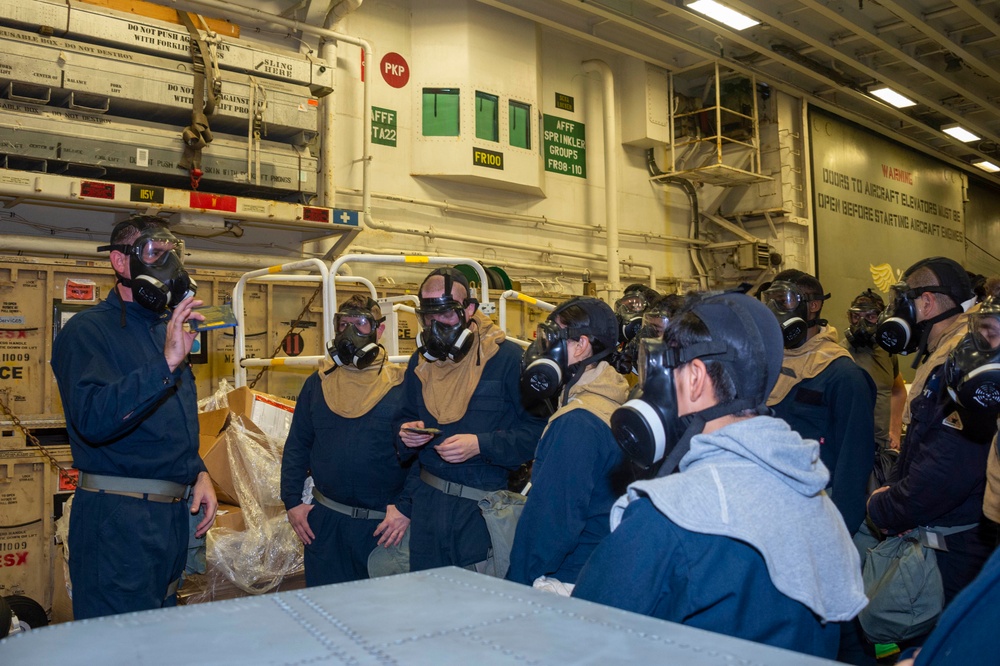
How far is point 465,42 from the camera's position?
9516mm

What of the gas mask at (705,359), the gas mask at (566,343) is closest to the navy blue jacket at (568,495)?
the gas mask at (566,343)

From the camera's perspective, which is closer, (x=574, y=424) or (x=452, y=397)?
(x=574, y=424)

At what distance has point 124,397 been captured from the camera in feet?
9.41

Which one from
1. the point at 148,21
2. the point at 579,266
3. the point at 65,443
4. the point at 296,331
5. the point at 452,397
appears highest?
the point at 148,21

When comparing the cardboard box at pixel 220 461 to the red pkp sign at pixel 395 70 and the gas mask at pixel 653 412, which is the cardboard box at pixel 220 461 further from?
the red pkp sign at pixel 395 70

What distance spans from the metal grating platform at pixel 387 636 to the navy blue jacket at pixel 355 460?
2316 millimetres

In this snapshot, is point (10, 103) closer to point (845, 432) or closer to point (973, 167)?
point (845, 432)

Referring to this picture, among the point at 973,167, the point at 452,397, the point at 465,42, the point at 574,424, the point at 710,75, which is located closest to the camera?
the point at 574,424

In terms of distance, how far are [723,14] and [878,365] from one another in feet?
18.3

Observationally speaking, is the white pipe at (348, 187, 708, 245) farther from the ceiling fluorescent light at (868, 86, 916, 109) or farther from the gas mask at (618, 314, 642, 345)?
the gas mask at (618, 314, 642, 345)

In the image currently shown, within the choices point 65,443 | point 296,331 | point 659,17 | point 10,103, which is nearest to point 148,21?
point 10,103

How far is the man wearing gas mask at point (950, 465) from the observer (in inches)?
112

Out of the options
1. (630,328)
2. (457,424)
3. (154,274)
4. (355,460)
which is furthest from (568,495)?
(630,328)

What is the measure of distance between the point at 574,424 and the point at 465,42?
7912 mm
